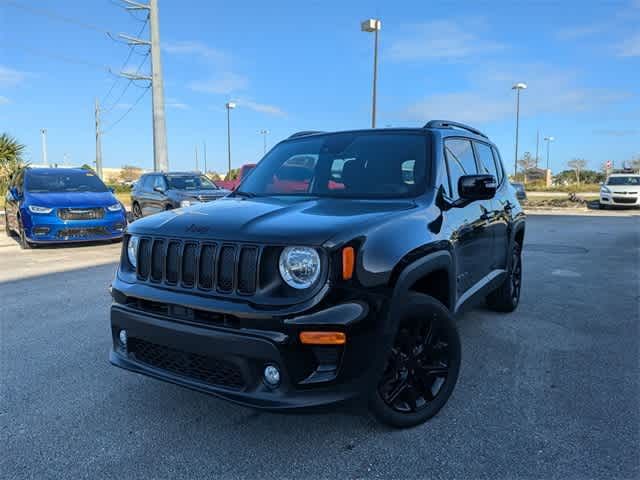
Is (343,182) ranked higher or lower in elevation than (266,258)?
higher

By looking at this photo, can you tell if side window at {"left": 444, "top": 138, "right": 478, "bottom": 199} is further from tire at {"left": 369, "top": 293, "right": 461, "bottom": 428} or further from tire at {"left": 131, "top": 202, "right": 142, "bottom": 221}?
tire at {"left": 131, "top": 202, "right": 142, "bottom": 221}

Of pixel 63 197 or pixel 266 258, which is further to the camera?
pixel 63 197

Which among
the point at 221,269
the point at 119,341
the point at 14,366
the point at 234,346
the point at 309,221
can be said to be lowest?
the point at 14,366

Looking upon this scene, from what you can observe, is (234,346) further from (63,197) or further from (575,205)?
(575,205)

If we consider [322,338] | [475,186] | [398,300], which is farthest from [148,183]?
[322,338]

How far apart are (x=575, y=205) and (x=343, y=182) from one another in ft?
75.6

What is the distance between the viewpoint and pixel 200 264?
8.71 feet

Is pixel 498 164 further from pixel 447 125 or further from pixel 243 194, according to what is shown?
pixel 243 194

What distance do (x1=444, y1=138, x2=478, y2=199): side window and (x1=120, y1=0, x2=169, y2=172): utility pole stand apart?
1828 cm

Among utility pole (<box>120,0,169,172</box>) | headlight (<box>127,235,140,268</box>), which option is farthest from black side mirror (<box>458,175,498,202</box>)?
utility pole (<box>120,0,169,172</box>)

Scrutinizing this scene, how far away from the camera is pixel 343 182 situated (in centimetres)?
366

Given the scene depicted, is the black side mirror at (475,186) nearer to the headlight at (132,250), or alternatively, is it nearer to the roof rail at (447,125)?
the roof rail at (447,125)

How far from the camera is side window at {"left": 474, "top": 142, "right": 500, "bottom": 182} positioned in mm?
4594

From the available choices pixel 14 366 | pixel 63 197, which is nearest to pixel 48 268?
pixel 63 197
